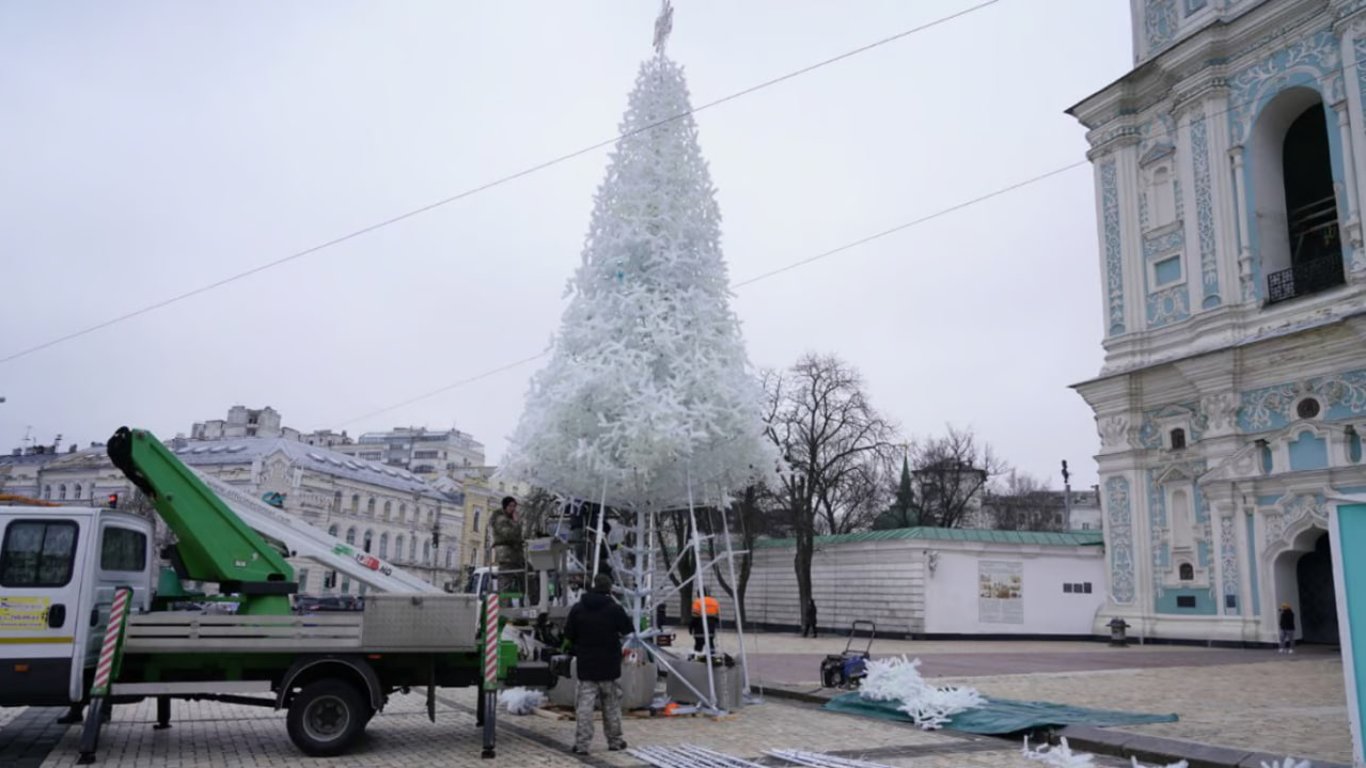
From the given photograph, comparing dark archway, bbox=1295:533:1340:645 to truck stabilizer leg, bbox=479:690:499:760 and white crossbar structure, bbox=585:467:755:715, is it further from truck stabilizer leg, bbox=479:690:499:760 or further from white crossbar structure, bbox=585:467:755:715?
truck stabilizer leg, bbox=479:690:499:760

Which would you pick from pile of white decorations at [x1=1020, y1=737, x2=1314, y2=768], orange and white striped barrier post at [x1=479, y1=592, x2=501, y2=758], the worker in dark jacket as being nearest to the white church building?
pile of white decorations at [x1=1020, y1=737, x2=1314, y2=768]

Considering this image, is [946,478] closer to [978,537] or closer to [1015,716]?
[978,537]

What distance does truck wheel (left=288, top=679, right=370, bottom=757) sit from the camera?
9430mm

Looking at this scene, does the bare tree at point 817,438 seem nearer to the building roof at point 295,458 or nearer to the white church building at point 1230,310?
the white church building at point 1230,310

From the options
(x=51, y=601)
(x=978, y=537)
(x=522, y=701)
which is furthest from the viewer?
(x=978, y=537)

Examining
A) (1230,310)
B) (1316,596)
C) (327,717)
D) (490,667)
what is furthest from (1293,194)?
(327,717)

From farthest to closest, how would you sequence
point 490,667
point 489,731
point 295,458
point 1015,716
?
1. point 295,458
2. point 1015,716
3. point 490,667
4. point 489,731

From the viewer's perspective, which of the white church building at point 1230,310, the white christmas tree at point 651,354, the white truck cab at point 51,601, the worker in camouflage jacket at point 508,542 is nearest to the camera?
the white truck cab at point 51,601

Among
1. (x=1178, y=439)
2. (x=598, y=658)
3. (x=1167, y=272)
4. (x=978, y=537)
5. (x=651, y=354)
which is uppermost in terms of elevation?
(x=1167, y=272)

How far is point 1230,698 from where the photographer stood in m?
14.5

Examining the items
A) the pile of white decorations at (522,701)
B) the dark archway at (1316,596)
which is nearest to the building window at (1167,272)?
the dark archway at (1316,596)

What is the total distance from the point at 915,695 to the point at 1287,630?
61.0ft

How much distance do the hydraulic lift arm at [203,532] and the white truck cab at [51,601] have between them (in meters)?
0.57

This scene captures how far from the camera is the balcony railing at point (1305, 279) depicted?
2752 centimetres
